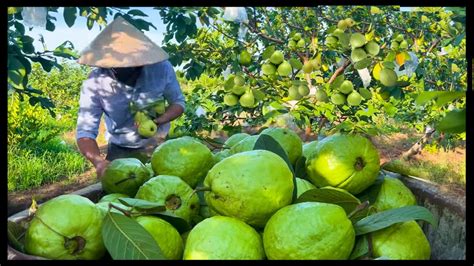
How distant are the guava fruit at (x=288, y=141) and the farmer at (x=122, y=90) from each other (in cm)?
29

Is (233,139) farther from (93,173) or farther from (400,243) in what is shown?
(400,243)

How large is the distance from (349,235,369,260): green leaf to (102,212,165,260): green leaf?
0.40m

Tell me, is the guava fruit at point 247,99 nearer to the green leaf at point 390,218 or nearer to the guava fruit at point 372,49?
the guava fruit at point 372,49

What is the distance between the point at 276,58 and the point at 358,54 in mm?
247

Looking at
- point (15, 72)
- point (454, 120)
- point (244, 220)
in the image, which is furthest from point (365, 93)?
point (15, 72)

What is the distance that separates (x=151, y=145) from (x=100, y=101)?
228 millimetres

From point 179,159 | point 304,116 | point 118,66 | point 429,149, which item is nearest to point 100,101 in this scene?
point 118,66

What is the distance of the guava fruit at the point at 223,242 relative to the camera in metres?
0.92

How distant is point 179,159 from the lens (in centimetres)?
134

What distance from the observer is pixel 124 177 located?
135cm

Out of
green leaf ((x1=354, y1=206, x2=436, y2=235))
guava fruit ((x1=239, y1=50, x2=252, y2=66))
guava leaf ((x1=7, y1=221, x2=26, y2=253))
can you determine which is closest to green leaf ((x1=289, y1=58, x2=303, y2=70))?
guava fruit ((x1=239, y1=50, x2=252, y2=66))

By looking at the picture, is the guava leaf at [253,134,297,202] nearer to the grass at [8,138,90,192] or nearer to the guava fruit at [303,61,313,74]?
the guava fruit at [303,61,313,74]

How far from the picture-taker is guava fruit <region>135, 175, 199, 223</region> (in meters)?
1.17
